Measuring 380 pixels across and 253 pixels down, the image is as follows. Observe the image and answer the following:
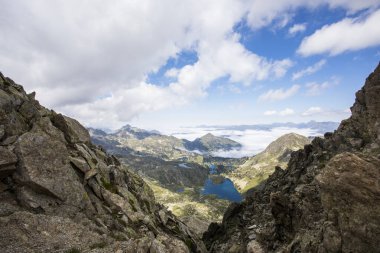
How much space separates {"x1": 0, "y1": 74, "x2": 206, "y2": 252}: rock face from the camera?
119 ft

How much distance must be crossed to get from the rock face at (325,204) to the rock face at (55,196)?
22.2m

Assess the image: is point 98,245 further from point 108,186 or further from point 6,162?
point 108,186

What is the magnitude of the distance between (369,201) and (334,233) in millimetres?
6585

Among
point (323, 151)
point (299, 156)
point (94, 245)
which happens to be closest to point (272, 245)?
point (94, 245)

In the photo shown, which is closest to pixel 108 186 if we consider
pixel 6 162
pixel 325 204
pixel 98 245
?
pixel 6 162

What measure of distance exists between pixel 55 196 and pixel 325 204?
40581 millimetres

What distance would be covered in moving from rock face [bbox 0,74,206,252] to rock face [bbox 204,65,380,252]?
72.8ft

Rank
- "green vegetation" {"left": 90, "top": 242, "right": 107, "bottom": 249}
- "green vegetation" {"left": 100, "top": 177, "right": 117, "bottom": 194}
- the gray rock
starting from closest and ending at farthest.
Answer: "green vegetation" {"left": 90, "top": 242, "right": 107, "bottom": 249}
the gray rock
"green vegetation" {"left": 100, "top": 177, "right": 117, "bottom": 194}

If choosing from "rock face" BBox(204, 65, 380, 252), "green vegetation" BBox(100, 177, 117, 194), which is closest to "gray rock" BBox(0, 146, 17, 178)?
"green vegetation" BBox(100, 177, 117, 194)

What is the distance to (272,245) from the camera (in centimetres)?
5878

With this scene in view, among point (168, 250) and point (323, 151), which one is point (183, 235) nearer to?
point (168, 250)

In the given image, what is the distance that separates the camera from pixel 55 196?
43438 millimetres

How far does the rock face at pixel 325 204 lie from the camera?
37.0 m

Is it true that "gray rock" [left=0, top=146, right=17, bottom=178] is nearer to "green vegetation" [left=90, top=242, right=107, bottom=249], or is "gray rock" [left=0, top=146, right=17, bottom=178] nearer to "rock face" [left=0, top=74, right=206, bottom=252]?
"rock face" [left=0, top=74, right=206, bottom=252]
